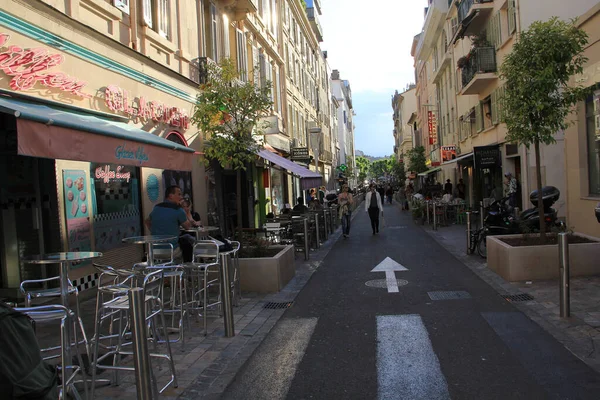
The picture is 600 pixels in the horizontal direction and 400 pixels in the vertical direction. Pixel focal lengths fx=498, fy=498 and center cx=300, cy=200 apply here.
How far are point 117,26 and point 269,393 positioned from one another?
25.2 ft

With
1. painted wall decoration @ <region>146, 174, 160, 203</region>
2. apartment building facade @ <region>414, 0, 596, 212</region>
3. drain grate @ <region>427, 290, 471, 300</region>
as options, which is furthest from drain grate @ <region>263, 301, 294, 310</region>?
apartment building facade @ <region>414, 0, 596, 212</region>

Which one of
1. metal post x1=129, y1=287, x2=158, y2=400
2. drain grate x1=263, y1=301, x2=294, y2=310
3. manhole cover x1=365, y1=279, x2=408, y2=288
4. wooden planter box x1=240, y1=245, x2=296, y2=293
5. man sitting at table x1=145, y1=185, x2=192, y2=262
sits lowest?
drain grate x1=263, y1=301, x2=294, y2=310

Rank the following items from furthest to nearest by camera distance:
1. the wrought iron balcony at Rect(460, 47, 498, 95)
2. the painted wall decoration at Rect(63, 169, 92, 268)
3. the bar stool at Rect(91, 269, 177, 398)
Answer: the wrought iron balcony at Rect(460, 47, 498, 95) → the painted wall decoration at Rect(63, 169, 92, 268) → the bar stool at Rect(91, 269, 177, 398)

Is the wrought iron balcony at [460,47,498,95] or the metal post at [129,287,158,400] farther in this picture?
the wrought iron balcony at [460,47,498,95]

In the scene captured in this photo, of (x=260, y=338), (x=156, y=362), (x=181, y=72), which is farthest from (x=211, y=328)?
(x=181, y=72)

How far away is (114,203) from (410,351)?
6.20 meters

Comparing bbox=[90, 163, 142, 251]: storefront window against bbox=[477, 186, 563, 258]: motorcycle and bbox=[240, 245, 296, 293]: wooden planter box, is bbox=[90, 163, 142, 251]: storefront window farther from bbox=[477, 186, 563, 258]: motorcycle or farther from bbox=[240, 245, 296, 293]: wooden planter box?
bbox=[477, 186, 563, 258]: motorcycle

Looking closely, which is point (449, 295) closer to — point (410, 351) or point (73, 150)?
point (410, 351)

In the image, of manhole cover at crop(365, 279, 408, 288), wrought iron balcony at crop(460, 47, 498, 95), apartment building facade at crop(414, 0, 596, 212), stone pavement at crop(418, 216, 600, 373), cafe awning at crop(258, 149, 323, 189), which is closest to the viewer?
stone pavement at crop(418, 216, 600, 373)

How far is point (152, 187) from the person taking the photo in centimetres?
1045

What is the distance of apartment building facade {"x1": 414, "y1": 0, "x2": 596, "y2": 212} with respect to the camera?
1549 cm

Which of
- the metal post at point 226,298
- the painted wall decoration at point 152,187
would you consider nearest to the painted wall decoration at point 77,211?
the painted wall decoration at point 152,187

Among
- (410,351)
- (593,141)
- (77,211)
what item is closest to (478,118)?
(593,141)

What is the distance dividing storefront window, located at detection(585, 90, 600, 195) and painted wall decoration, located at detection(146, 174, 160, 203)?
30.8 feet
